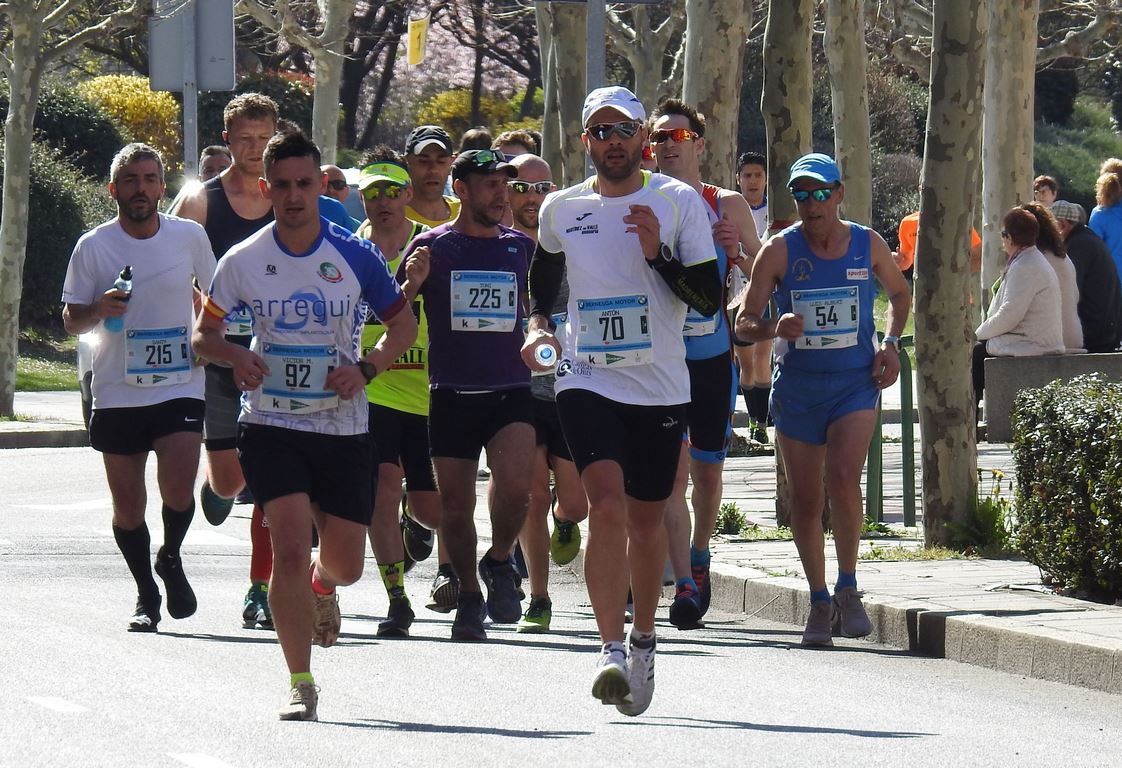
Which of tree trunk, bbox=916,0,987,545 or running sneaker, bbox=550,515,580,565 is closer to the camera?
running sneaker, bbox=550,515,580,565

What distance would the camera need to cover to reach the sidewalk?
862 centimetres

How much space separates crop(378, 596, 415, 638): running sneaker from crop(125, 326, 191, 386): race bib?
4.29ft

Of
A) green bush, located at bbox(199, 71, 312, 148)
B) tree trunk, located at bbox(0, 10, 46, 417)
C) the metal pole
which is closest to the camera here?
the metal pole

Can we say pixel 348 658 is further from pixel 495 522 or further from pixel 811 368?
pixel 811 368

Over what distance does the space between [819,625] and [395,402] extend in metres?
2.08

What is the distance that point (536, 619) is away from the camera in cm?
987

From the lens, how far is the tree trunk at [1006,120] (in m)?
25.2

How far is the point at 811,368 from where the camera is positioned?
9.60 m

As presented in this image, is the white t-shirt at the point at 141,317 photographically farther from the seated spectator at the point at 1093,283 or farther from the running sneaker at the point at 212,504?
the seated spectator at the point at 1093,283

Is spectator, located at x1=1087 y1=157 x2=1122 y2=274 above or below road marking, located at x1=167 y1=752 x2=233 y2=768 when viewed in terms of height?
above

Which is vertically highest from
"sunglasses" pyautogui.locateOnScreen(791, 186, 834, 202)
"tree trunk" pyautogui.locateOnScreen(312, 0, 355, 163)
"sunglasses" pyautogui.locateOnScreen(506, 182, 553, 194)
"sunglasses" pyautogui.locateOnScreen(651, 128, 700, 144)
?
"tree trunk" pyautogui.locateOnScreen(312, 0, 355, 163)

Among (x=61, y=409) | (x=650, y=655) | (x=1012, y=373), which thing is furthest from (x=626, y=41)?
(x=650, y=655)

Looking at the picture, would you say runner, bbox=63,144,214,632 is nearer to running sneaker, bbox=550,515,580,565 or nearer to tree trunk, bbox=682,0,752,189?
running sneaker, bbox=550,515,580,565

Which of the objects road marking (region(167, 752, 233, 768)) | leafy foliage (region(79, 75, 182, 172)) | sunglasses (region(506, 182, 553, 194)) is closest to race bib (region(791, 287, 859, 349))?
sunglasses (region(506, 182, 553, 194))
